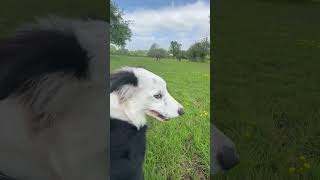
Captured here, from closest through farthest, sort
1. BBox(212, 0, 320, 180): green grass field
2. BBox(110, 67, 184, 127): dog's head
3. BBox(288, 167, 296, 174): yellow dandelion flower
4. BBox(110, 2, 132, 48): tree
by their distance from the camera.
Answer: BBox(110, 2, 132, 48): tree
BBox(110, 67, 184, 127): dog's head
BBox(212, 0, 320, 180): green grass field
BBox(288, 167, 296, 174): yellow dandelion flower

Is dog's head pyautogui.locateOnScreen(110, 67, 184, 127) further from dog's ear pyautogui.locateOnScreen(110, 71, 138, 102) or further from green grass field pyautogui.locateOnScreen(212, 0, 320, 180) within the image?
green grass field pyautogui.locateOnScreen(212, 0, 320, 180)

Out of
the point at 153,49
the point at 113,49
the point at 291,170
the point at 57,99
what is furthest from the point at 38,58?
the point at 291,170

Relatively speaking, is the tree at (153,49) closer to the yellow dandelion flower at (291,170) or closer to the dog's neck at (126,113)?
the dog's neck at (126,113)

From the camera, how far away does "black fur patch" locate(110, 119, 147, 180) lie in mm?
1637

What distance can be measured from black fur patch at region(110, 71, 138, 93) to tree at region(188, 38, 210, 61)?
0.18 m

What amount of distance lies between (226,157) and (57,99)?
0.63 m

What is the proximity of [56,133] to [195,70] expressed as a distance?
1.48 feet

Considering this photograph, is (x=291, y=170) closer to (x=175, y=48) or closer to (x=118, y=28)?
(x=175, y=48)

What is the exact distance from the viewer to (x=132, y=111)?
5.49 ft

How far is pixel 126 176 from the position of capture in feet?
5.56

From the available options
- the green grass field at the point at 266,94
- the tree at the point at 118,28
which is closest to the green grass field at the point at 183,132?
the tree at the point at 118,28

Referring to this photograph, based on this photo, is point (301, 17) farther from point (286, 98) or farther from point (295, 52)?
point (286, 98)

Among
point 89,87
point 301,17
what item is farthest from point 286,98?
point 89,87

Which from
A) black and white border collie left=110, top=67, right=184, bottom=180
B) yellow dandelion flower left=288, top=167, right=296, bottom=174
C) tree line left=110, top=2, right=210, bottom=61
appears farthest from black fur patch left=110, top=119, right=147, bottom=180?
yellow dandelion flower left=288, top=167, right=296, bottom=174
